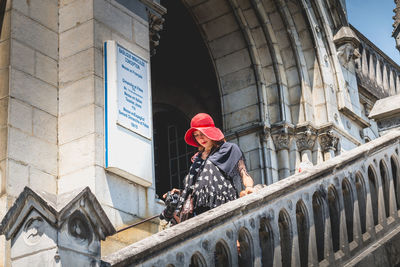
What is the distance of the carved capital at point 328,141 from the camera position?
13.0 m

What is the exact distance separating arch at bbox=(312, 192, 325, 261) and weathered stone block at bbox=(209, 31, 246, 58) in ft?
22.7

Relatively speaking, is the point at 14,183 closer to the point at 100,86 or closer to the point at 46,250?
the point at 100,86

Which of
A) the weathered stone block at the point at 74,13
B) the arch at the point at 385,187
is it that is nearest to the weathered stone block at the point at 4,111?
the weathered stone block at the point at 74,13

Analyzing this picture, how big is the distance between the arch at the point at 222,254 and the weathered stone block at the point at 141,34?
4.00m

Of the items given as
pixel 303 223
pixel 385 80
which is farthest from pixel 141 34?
pixel 385 80

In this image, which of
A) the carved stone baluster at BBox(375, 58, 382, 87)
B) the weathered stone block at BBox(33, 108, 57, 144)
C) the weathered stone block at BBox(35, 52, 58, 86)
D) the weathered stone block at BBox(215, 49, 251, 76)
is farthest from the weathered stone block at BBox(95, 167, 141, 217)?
the carved stone baluster at BBox(375, 58, 382, 87)

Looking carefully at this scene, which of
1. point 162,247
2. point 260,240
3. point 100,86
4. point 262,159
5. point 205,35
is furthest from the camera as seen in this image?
point 205,35

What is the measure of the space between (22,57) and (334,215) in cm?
379

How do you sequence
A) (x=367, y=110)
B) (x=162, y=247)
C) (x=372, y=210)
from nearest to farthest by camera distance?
(x=162, y=247) → (x=372, y=210) → (x=367, y=110)

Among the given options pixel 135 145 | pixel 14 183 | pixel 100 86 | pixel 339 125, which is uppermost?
pixel 339 125

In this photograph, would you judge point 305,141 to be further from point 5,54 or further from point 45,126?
point 5,54

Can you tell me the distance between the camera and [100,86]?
8.12 m

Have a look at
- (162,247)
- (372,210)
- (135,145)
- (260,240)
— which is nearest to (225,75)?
(135,145)

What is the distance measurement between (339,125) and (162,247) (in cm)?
900
